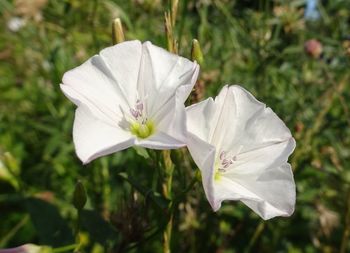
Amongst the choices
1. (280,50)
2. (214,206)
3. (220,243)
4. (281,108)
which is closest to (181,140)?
(214,206)

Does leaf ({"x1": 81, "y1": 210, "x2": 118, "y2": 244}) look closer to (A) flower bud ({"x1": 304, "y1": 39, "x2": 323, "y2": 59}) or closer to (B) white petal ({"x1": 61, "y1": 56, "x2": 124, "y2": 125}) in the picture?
(B) white petal ({"x1": 61, "y1": 56, "x2": 124, "y2": 125})

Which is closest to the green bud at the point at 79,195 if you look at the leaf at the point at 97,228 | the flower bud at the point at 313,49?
the leaf at the point at 97,228

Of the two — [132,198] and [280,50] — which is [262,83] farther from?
[132,198]

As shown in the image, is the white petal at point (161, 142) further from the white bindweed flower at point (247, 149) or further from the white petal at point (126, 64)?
the white petal at point (126, 64)

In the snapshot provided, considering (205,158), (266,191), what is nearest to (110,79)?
(205,158)

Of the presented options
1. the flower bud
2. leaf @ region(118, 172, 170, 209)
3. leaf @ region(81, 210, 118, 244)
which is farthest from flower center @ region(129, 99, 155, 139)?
the flower bud

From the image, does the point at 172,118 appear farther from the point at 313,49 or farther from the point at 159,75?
the point at 313,49
